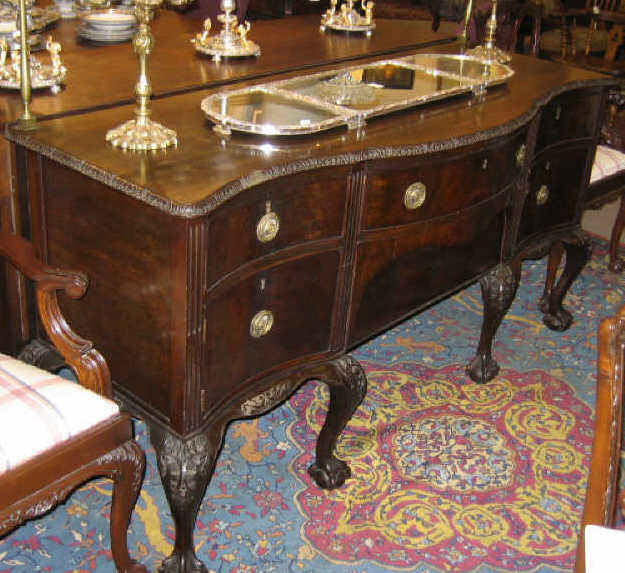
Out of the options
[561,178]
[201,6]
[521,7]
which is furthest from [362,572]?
[521,7]

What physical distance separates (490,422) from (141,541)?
1189 mm

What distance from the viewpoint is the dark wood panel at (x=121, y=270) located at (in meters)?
1.68

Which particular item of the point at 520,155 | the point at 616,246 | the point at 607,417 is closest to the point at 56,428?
the point at 607,417

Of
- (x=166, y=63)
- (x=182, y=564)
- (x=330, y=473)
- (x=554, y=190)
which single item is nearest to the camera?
(x=182, y=564)

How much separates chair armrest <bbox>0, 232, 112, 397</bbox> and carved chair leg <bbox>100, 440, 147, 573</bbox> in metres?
0.14

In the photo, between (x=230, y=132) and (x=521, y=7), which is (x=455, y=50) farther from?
(x=230, y=132)

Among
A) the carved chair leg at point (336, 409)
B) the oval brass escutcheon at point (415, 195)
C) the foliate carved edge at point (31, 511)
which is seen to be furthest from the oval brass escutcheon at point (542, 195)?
the foliate carved edge at point (31, 511)

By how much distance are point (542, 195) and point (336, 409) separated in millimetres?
1077

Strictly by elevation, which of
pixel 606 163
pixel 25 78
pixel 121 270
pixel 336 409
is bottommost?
pixel 336 409

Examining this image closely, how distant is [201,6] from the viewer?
331 cm

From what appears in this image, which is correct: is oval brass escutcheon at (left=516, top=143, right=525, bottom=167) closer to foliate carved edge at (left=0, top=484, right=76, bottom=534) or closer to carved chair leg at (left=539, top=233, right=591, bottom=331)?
carved chair leg at (left=539, top=233, right=591, bottom=331)

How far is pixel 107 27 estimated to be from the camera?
8.79 ft

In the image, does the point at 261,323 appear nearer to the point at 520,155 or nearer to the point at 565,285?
the point at 520,155

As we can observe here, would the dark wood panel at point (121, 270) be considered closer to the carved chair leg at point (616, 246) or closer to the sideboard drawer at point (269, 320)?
the sideboard drawer at point (269, 320)
